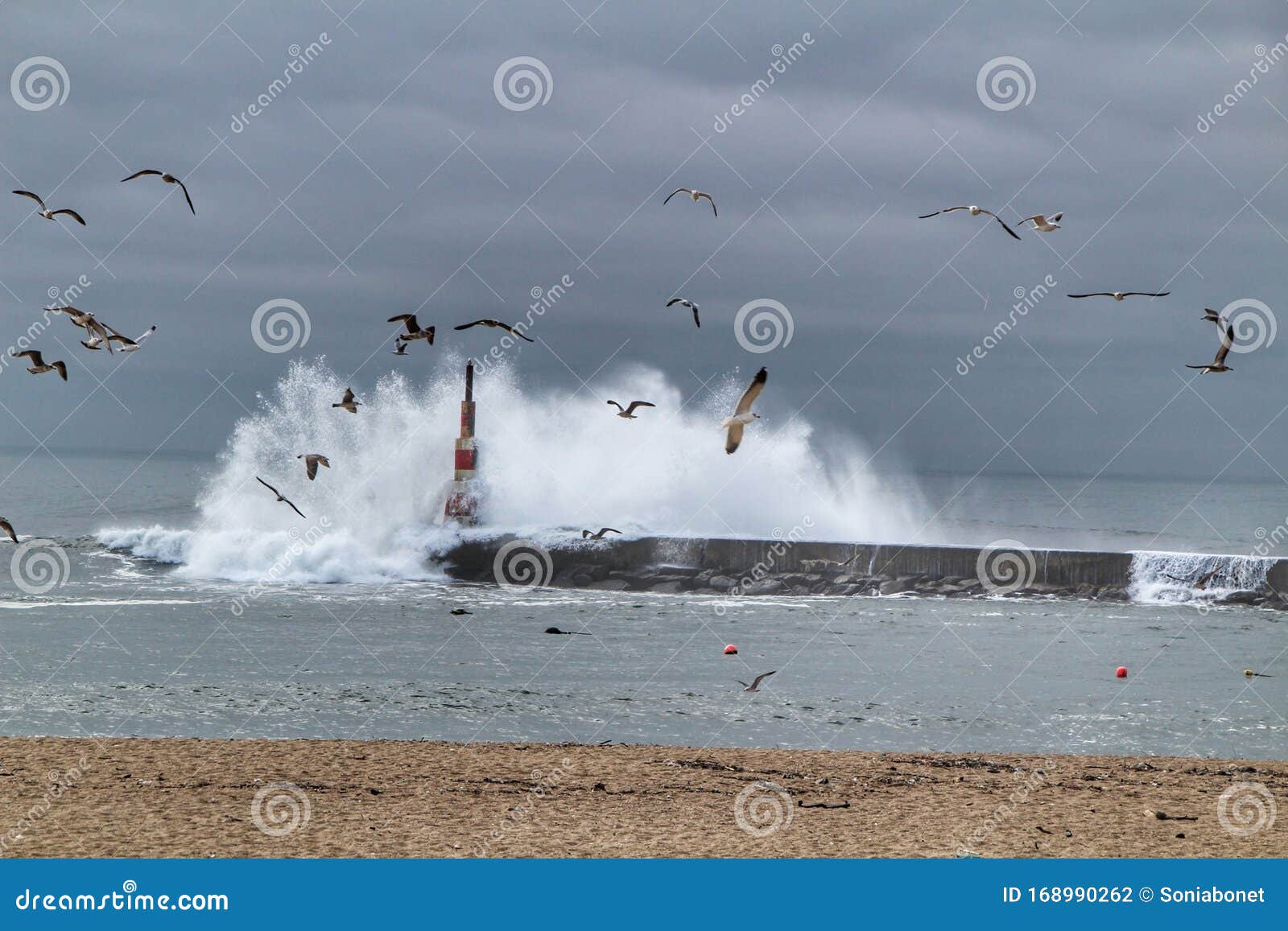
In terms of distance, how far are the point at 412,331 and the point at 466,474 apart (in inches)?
740

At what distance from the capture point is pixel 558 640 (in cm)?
1856

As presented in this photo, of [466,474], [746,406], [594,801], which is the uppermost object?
[466,474]

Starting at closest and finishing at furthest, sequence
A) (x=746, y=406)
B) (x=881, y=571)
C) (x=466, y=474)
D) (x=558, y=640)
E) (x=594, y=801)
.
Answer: (x=594, y=801) → (x=746, y=406) → (x=558, y=640) → (x=881, y=571) → (x=466, y=474)

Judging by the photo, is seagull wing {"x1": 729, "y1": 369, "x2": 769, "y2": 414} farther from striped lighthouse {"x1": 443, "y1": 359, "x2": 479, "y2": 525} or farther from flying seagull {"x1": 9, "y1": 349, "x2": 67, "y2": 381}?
striped lighthouse {"x1": 443, "y1": 359, "x2": 479, "y2": 525}

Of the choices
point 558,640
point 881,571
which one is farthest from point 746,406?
point 881,571

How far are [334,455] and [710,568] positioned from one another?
15.2m

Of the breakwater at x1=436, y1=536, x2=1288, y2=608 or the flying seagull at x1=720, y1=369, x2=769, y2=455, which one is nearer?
the flying seagull at x1=720, y1=369, x2=769, y2=455

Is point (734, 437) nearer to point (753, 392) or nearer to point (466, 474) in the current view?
point (753, 392)

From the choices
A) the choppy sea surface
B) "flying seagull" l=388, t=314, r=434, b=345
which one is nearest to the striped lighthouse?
the choppy sea surface

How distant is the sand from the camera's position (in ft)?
25.3

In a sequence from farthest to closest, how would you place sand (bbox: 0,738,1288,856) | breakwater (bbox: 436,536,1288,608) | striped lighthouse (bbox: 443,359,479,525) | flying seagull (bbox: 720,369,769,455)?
striped lighthouse (bbox: 443,359,479,525) < breakwater (bbox: 436,536,1288,608) < flying seagull (bbox: 720,369,769,455) < sand (bbox: 0,738,1288,856)

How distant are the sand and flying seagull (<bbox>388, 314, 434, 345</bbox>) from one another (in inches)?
150

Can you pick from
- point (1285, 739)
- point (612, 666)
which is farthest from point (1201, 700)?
point (612, 666)

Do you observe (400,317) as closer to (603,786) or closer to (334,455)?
(603,786)
